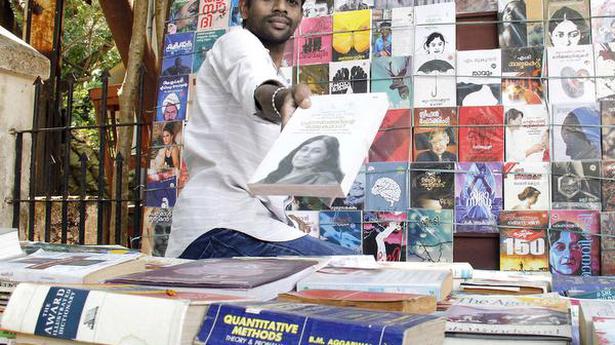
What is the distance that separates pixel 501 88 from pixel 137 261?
2.14 metres

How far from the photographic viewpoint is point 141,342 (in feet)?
2.70

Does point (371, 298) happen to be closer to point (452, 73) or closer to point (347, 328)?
point (347, 328)

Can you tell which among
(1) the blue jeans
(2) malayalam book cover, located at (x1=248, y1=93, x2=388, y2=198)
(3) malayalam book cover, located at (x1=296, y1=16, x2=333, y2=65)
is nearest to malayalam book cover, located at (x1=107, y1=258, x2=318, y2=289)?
(2) malayalam book cover, located at (x1=248, y1=93, x2=388, y2=198)

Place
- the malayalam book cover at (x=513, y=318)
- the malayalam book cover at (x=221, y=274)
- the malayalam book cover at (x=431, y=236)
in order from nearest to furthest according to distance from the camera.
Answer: the malayalam book cover at (x=513, y=318) < the malayalam book cover at (x=221, y=274) < the malayalam book cover at (x=431, y=236)

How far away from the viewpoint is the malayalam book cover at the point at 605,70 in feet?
9.76

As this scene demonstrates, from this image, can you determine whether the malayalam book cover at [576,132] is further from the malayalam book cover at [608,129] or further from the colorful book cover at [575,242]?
the colorful book cover at [575,242]

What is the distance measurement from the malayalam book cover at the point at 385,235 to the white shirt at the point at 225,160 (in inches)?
45.5

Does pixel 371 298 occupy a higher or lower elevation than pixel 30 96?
lower

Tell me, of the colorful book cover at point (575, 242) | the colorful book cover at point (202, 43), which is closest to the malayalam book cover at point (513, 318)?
the colorful book cover at point (575, 242)

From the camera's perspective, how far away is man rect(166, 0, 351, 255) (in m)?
1.91

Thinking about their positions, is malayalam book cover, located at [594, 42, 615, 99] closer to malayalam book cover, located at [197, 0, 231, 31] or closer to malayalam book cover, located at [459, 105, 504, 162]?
malayalam book cover, located at [459, 105, 504, 162]

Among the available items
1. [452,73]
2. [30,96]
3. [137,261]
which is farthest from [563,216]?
[30,96]

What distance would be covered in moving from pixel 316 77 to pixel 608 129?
1.36 meters

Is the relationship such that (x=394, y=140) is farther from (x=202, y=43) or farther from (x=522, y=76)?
(x=202, y=43)
